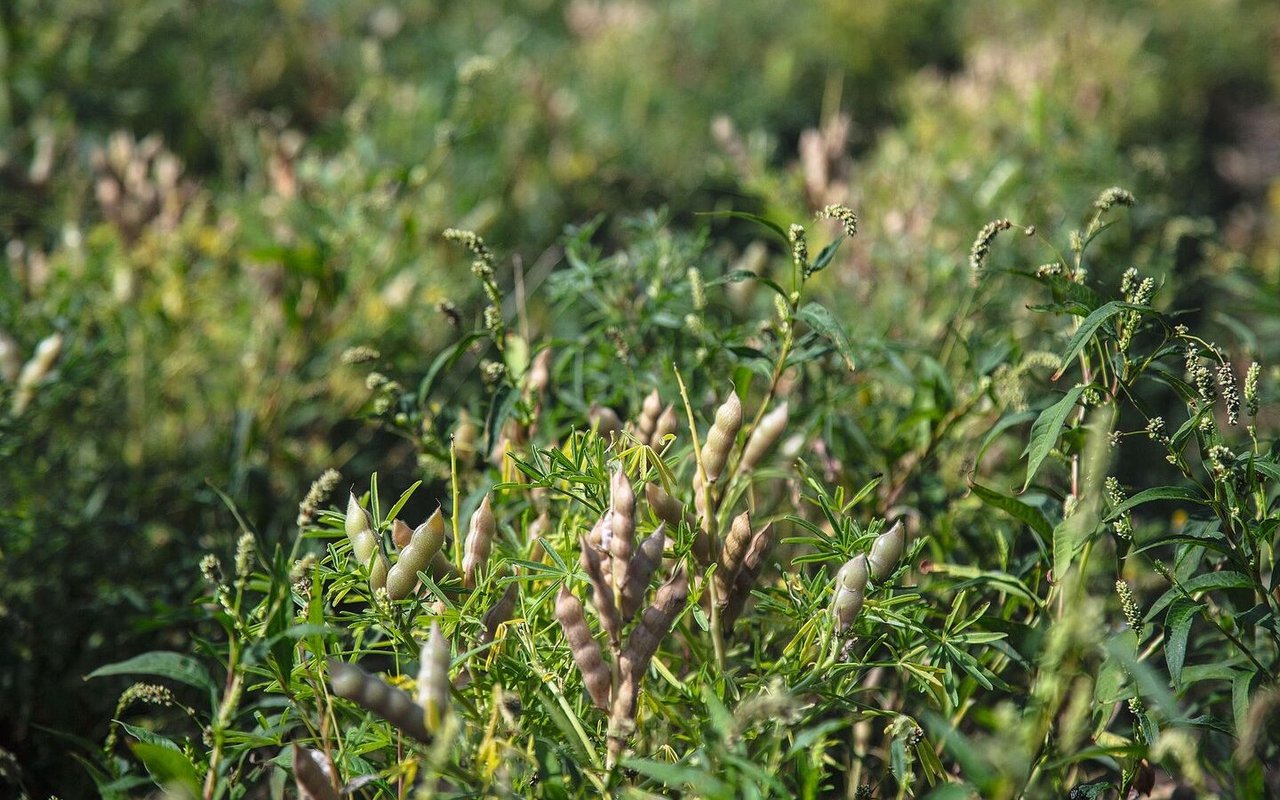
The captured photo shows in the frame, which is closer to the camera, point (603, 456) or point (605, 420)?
point (603, 456)

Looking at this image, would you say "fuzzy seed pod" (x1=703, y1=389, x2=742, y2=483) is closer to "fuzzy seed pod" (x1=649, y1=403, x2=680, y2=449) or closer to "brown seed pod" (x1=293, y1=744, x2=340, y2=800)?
"fuzzy seed pod" (x1=649, y1=403, x2=680, y2=449)

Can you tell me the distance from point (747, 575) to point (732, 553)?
3 centimetres

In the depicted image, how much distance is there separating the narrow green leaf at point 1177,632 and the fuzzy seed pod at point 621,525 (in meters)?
0.55

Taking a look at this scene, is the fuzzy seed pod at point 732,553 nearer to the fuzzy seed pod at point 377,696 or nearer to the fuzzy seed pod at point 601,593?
the fuzzy seed pod at point 601,593

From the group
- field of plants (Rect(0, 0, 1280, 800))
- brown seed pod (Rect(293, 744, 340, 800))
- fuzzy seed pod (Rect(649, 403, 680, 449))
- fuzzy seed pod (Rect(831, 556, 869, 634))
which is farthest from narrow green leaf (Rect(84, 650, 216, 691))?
fuzzy seed pod (Rect(831, 556, 869, 634))

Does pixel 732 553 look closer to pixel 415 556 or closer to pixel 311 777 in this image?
pixel 415 556

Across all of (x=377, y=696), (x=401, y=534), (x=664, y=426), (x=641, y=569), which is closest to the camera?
(x=377, y=696)

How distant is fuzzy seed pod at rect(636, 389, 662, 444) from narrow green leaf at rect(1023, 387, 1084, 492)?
41 centimetres

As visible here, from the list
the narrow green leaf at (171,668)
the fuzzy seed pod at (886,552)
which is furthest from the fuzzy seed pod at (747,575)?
the narrow green leaf at (171,668)

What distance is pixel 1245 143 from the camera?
5363 mm

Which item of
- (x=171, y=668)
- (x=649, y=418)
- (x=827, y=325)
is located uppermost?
(x=827, y=325)

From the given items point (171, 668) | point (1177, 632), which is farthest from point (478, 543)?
point (1177, 632)

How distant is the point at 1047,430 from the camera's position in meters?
1.07

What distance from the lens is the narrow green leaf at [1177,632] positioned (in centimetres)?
101
